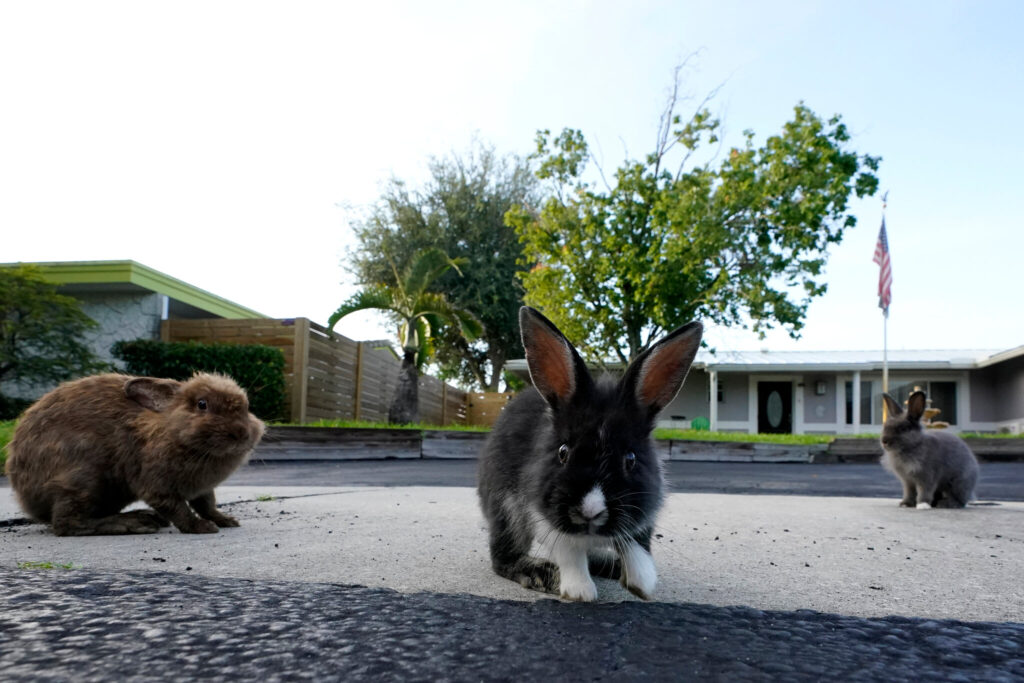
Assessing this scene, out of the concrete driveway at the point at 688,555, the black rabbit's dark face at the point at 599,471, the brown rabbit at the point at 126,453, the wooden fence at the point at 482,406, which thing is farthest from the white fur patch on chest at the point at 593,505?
the wooden fence at the point at 482,406

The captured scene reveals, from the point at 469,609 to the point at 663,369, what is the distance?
3.58 ft

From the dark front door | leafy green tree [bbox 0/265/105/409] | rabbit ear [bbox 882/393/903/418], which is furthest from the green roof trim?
the dark front door

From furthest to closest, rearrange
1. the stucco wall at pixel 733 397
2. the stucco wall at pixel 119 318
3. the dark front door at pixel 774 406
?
the dark front door at pixel 774 406, the stucco wall at pixel 733 397, the stucco wall at pixel 119 318

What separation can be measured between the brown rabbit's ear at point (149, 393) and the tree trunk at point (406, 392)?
16418 millimetres

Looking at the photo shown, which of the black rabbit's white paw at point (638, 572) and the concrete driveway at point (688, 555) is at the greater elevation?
the black rabbit's white paw at point (638, 572)

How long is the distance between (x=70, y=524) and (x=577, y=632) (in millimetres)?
2873

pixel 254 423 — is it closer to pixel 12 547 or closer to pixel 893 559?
pixel 12 547

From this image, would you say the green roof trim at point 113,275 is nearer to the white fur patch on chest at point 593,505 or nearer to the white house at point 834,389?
the white house at point 834,389

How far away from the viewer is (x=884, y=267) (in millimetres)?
25297

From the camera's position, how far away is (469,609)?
7.39ft

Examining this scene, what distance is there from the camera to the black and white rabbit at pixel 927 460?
21.1ft

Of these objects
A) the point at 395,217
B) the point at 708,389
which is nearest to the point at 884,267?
the point at 708,389

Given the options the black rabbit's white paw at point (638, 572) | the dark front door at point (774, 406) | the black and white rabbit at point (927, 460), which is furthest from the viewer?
the dark front door at point (774, 406)

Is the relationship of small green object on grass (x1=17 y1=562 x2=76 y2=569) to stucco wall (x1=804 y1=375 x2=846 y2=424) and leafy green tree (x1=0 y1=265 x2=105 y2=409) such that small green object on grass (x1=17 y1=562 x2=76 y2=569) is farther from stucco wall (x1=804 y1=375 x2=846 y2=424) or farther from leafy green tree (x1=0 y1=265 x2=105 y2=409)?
stucco wall (x1=804 y1=375 x2=846 y2=424)
